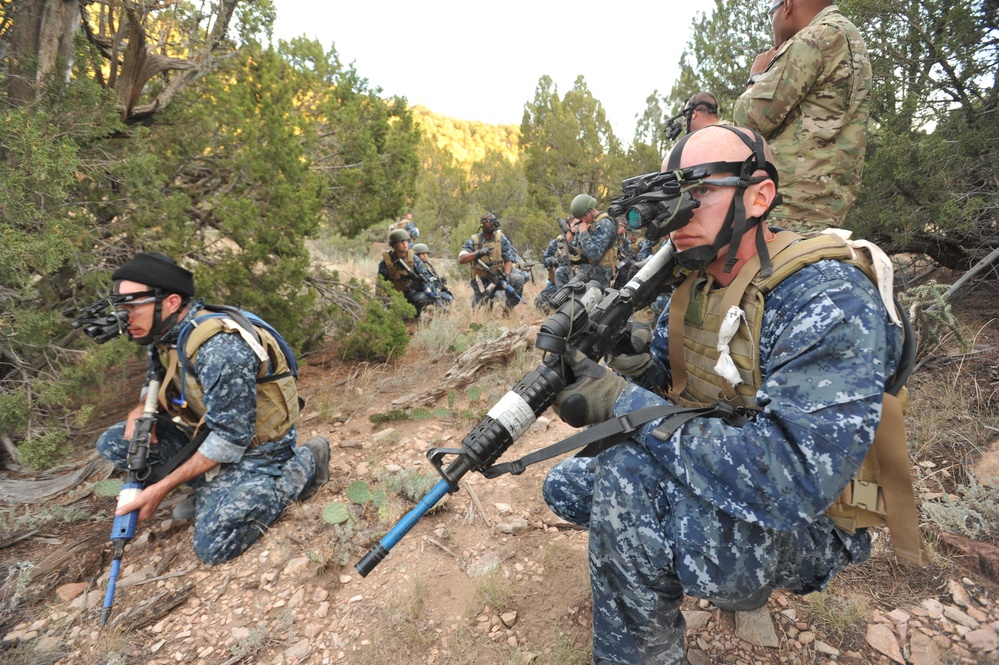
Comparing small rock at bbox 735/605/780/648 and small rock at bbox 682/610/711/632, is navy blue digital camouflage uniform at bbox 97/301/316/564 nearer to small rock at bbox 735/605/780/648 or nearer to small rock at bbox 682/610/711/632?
small rock at bbox 682/610/711/632

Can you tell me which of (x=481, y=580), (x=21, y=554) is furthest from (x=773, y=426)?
(x=21, y=554)

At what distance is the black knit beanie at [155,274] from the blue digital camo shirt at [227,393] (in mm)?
188

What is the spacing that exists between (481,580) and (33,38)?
415 cm

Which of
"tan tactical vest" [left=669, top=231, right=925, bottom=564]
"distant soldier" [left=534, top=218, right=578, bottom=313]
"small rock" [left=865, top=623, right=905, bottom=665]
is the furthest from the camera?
"distant soldier" [left=534, top=218, right=578, bottom=313]

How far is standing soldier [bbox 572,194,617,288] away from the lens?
6.29 m

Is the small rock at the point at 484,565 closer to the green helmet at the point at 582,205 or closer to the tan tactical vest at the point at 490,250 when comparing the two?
the green helmet at the point at 582,205

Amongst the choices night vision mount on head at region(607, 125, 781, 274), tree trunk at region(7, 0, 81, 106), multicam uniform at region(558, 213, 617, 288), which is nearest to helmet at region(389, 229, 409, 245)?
multicam uniform at region(558, 213, 617, 288)

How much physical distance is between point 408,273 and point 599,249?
2.93m

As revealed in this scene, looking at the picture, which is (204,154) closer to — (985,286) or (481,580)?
(481,580)

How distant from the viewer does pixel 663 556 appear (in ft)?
4.88

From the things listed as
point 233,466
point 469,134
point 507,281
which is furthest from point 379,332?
point 469,134

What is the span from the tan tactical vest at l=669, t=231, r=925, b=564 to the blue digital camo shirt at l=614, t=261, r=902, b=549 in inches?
2.3

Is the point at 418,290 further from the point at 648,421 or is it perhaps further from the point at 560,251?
the point at 648,421

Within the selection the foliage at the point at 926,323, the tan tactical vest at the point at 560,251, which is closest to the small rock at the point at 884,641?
the foliage at the point at 926,323
